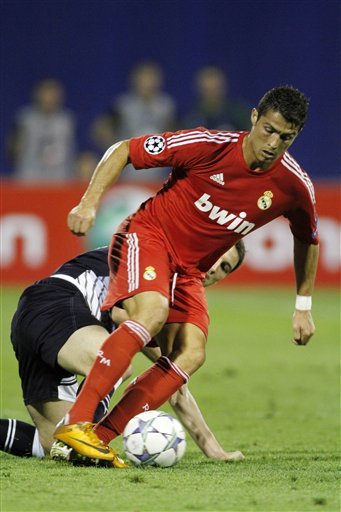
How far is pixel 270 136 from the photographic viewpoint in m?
5.18

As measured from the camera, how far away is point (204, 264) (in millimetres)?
5570

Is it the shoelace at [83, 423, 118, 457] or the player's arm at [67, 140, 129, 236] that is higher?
the player's arm at [67, 140, 129, 236]

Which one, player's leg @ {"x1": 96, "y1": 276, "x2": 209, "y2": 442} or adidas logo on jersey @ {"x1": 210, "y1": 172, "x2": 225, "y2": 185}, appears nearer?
player's leg @ {"x1": 96, "y1": 276, "x2": 209, "y2": 442}

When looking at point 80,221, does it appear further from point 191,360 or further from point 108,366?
point 191,360

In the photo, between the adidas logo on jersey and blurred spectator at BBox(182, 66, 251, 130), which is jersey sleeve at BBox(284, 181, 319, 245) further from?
blurred spectator at BBox(182, 66, 251, 130)

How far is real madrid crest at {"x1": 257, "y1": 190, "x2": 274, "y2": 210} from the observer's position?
17.7ft

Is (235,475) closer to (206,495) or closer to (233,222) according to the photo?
(206,495)

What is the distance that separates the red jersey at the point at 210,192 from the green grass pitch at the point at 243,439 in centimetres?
112

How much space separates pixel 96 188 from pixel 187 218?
589mm

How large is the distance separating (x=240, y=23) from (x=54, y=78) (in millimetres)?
3217

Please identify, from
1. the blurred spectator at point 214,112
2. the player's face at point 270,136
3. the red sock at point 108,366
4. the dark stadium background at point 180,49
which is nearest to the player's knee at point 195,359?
the red sock at point 108,366

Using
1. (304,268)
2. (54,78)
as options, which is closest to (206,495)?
(304,268)

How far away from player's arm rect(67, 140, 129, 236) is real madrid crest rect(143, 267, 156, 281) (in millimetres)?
401

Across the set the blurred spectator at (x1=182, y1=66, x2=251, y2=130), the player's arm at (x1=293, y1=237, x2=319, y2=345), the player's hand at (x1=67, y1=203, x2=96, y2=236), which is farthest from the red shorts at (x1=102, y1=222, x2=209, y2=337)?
the blurred spectator at (x1=182, y1=66, x2=251, y2=130)
